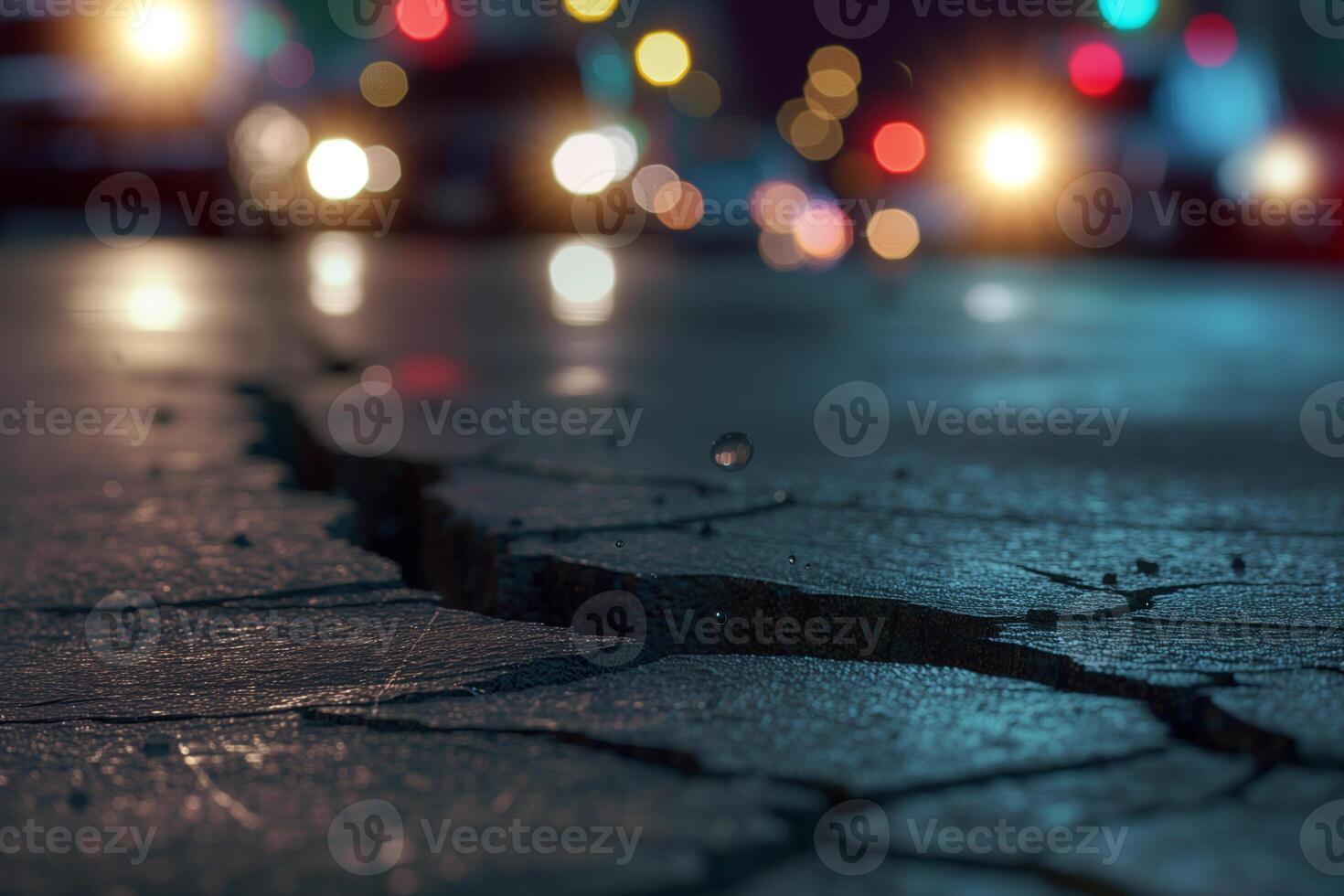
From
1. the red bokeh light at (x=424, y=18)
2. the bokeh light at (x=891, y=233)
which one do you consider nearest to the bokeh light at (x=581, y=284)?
the bokeh light at (x=891, y=233)

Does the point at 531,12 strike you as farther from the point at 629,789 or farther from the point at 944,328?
the point at 629,789

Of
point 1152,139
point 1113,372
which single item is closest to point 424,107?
point 1152,139

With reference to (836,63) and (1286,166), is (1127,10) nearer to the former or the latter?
(1286,166)

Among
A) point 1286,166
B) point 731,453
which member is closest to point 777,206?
point 1286,166

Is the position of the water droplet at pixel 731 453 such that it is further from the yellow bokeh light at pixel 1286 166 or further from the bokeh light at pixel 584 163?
the bokeh light at pixel 584 163

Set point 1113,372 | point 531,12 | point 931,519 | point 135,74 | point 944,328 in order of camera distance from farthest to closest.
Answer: point 531,12
point 135,74
point 944,328
point 1113,372
point 931,519

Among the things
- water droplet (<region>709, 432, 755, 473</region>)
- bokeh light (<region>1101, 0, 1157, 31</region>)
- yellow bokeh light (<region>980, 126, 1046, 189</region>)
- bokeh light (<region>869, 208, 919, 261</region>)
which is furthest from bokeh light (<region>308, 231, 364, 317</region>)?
bokeh light (<region>1101, 0, 1157, 31</region>)
